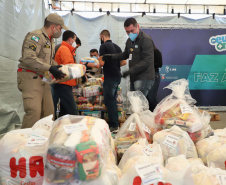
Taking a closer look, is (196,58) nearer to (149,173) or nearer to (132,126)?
(132,126)

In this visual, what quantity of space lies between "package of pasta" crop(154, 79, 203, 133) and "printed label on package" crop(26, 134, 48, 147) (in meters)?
0.92

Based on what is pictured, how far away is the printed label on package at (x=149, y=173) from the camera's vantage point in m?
0.84

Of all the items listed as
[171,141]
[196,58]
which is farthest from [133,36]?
[196,58]

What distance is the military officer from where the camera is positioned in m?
1.90

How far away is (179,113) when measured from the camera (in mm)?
1683

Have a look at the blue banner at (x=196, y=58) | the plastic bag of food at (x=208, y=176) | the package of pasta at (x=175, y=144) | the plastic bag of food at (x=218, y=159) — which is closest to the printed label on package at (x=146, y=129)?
the package of pasta at (x=175, y=144)

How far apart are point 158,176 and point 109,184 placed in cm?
22

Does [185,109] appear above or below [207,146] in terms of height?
above

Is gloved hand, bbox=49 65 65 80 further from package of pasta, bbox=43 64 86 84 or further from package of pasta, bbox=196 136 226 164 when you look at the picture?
package of pasta, bbox=196 136 226 164

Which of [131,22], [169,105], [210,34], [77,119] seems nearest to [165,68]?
[210,34]

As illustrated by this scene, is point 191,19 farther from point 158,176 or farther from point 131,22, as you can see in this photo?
point 158,176

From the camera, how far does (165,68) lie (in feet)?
15.3

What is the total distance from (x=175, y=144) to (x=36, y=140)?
844 millimetres

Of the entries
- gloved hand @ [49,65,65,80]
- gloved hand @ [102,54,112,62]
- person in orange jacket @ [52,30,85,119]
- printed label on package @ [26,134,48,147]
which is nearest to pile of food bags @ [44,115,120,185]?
printed label on package @ [26,134,48,147]
